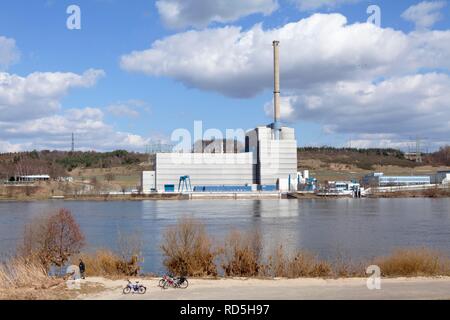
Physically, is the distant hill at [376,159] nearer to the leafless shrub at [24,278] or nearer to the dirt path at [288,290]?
the dirt path at [288,290]

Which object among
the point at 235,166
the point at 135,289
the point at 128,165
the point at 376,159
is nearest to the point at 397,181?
the point at 235,166

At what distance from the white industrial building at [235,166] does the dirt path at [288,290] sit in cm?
9807

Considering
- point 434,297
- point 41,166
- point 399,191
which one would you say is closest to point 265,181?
point 399,191

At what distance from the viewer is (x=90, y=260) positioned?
16781 millimetres

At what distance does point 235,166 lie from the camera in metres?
114

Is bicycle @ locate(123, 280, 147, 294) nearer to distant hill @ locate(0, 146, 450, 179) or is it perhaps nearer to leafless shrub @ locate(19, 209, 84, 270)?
leafless shrub @ locate(19, 209, 84, 270)

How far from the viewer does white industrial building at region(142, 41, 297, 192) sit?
11294 cm

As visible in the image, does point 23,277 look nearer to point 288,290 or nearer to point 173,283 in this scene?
point 173,283

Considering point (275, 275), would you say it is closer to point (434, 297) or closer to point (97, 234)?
point (434, 297)

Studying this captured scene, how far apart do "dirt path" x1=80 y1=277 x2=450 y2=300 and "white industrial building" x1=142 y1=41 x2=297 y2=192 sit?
98067mm

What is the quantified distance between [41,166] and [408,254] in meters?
138

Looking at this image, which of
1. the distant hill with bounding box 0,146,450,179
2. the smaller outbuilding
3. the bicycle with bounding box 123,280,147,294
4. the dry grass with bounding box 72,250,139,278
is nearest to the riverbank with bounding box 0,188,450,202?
the smaller outbuilding

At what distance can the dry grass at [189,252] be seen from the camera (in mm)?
15984

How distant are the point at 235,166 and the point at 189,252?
321 ft
